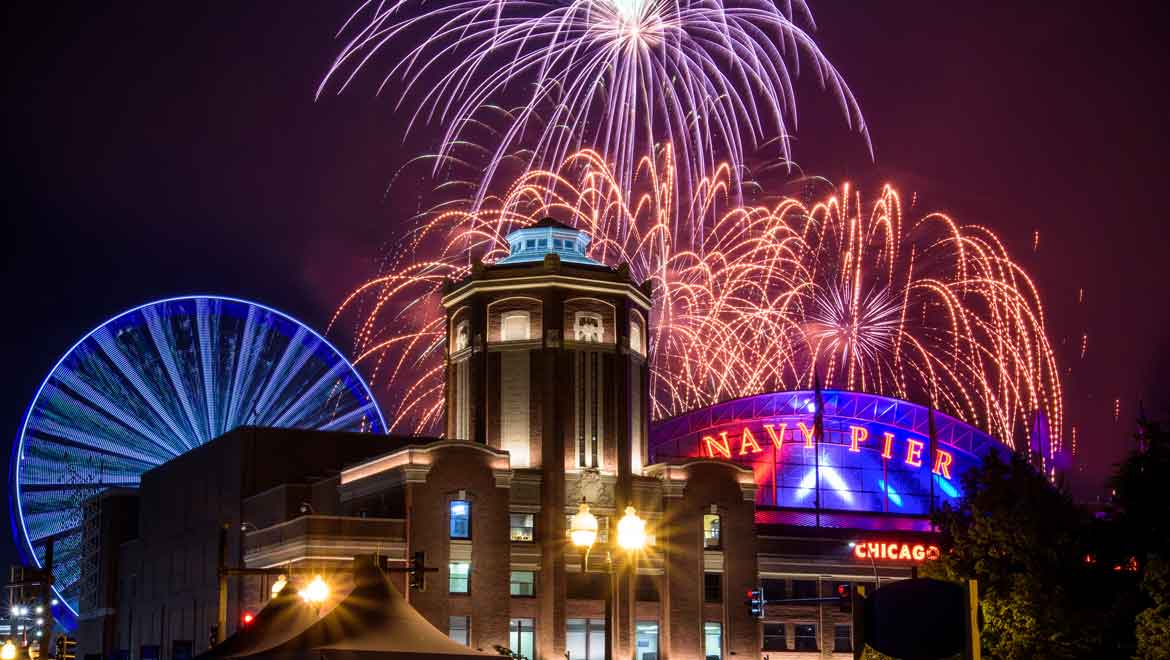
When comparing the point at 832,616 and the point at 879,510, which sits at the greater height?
the point at 879,510

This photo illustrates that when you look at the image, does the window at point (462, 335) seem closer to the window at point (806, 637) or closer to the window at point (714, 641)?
the window at point (714, 641)

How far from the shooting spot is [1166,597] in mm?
46469

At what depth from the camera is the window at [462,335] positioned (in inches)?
3086

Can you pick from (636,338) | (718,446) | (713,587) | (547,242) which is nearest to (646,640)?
(713,587)

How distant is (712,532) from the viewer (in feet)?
257

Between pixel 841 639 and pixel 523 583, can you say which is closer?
pixel 523 583

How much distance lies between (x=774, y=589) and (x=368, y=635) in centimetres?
5751

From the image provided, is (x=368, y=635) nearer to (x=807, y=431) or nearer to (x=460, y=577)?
(x=460, y=577)

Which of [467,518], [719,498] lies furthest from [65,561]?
[719,498]

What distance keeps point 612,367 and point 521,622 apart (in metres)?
14.1

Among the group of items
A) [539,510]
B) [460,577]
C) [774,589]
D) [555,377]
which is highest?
[555,377]

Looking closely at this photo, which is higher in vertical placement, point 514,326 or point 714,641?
point 514,326

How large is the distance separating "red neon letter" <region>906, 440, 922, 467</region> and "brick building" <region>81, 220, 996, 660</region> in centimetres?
686

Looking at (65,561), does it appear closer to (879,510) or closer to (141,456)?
(141,456)
